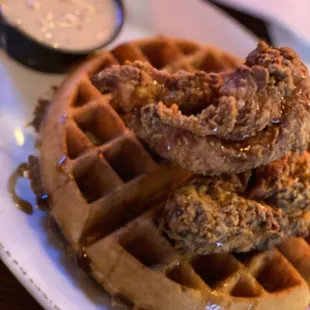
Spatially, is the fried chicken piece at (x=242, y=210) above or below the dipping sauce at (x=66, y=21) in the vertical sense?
above

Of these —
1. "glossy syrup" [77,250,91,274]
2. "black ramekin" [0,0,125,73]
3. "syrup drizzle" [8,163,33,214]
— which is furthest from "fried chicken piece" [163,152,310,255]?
"black ramekin" [0,0,125,73]

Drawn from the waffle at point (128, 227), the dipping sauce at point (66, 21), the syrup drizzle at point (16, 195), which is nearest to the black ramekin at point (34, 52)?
the dipping sauce at point (66, 21)

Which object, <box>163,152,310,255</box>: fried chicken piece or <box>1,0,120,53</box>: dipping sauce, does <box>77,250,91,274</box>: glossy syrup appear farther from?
<box>1,0,120,53</box>: dipping sauce

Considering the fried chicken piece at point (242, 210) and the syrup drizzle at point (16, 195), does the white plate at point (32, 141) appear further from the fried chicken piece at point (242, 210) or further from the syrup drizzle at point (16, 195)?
the fried chicken piece at point (242, 210)

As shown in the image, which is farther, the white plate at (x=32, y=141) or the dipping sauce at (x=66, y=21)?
A: the dipping sauce at (x=66, y=21)

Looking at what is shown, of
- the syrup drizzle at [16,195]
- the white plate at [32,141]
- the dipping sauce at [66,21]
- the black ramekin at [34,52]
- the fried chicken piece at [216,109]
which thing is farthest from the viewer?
the dipping sauce at [66,21]

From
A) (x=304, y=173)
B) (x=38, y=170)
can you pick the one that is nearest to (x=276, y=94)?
(x=304, y=173)

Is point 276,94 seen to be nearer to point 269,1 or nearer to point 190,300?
point 190,300
